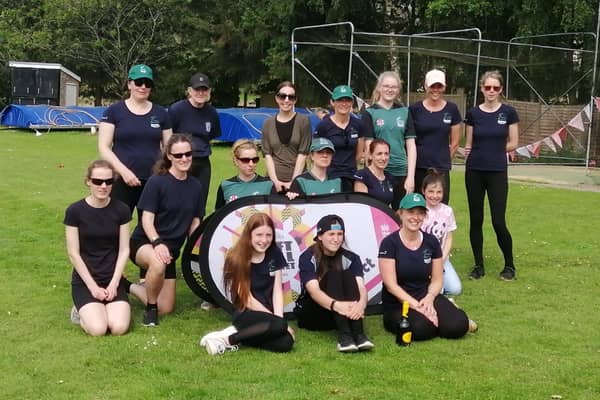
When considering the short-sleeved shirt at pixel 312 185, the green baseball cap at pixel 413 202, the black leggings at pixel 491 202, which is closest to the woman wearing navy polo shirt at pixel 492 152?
the black leggings at pixel 491 202

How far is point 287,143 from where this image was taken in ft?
20.1

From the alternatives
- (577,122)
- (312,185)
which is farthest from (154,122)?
(577,122)

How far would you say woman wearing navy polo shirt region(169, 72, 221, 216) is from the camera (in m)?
6.20

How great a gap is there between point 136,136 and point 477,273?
138 inches

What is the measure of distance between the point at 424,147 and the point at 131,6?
32.6 m

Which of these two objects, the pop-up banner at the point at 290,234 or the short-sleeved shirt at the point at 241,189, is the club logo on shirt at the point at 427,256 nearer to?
the pop-up banner at the point at 290,234

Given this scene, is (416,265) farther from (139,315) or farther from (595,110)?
(595,110)

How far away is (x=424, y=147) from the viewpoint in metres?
6.51

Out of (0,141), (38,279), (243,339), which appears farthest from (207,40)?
(243,339)

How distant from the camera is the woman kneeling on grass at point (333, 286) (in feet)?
16.1

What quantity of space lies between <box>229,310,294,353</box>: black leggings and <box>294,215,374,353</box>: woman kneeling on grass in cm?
36

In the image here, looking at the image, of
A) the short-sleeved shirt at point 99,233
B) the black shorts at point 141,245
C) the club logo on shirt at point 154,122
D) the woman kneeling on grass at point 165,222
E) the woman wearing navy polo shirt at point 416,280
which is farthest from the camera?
the club logo on shirt at point 154,122

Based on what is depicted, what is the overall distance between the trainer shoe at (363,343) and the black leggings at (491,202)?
259 centimetres

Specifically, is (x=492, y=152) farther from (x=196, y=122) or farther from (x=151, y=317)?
(x=151, y=317)
